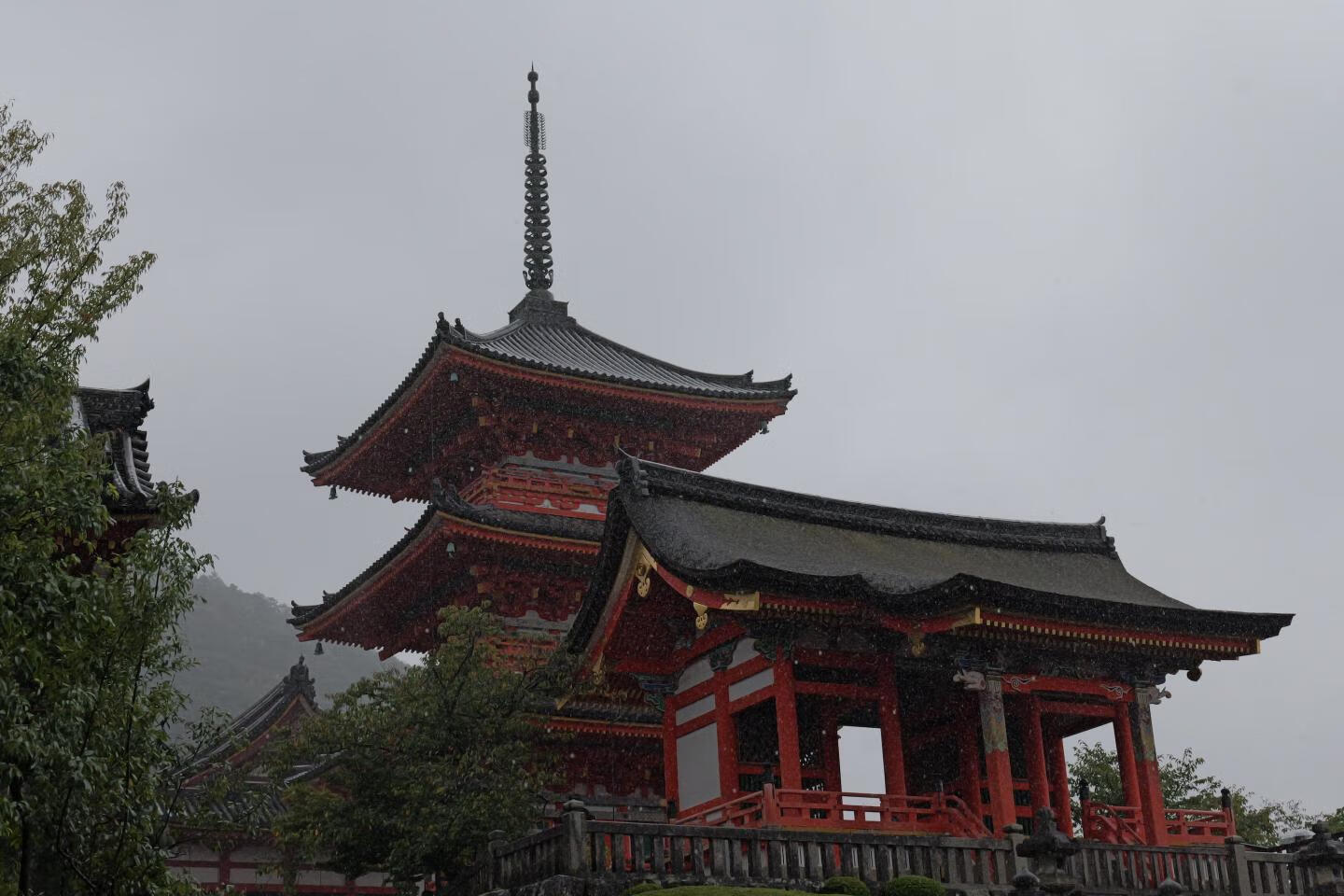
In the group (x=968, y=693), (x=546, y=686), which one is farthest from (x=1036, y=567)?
(x=546, y=686)

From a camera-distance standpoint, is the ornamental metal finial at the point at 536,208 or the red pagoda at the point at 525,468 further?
the ornamental metal finial at the point at 536,208

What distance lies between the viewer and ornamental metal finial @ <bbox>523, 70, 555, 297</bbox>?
4044cm

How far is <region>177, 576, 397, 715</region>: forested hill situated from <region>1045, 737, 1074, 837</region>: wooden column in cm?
9210

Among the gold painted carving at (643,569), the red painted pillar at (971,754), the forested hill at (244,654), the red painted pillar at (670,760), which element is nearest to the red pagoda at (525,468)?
the red painted pillar at (670,760)

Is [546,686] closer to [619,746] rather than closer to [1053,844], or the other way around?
[619,746]

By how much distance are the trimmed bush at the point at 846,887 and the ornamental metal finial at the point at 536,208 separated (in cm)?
2429

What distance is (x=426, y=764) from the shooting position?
21078 millimetres

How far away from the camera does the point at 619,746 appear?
28.1 metres

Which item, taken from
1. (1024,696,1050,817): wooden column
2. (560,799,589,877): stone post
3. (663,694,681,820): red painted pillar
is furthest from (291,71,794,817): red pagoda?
(560,799,589,877): stone post

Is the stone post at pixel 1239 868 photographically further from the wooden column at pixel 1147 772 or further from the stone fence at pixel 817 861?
the wooden column at pixel 1147 772

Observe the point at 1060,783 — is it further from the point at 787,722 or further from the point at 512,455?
the point at 512,455

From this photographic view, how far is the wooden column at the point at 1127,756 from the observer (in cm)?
2350

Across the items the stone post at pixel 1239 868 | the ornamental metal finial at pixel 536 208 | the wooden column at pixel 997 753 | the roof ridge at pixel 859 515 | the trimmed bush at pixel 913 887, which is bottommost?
the trimmed bush at pixel 913 887

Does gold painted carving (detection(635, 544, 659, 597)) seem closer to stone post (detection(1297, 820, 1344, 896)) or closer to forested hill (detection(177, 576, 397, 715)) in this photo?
stone post (detection(1297, 820, 1344, 896))
